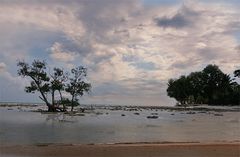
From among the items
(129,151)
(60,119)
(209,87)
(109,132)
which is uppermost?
(209,87)

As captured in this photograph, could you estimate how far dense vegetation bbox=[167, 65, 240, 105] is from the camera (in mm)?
111744

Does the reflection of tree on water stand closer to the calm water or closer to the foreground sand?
the calm water

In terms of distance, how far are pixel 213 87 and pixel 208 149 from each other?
3955 inches

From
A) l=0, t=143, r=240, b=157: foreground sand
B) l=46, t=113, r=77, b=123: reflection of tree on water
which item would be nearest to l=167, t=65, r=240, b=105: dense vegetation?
l=46, t=113, r=77, b=123: reflection of tree on water

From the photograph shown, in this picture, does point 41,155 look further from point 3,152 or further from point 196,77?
point 196,77

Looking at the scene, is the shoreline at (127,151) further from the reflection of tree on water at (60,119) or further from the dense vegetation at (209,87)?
the dense vegetation at (209,87)

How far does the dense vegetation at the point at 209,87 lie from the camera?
111744mm

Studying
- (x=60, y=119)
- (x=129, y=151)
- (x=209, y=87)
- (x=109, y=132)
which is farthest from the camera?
(x=209, y=87)

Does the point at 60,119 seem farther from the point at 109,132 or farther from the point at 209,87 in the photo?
the point at 209,87

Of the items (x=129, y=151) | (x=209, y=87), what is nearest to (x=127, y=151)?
(x=129, y=151)

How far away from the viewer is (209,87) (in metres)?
116

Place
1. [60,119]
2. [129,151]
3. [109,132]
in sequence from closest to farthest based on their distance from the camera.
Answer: [129,151]
[109,132]
[60,119]

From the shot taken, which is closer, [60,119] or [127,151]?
[127,151]

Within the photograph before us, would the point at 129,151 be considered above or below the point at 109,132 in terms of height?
below
